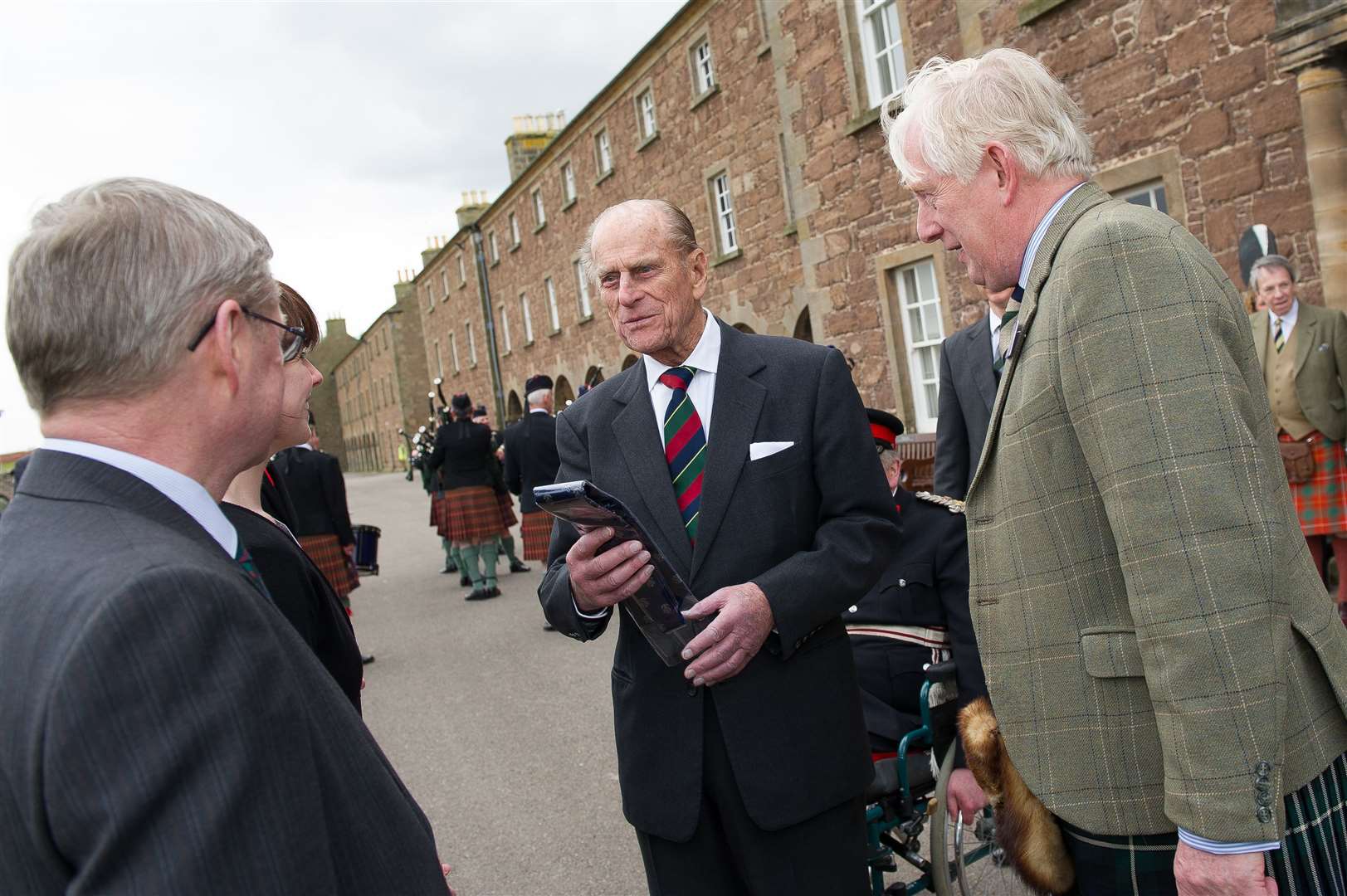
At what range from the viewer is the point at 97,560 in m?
1.05

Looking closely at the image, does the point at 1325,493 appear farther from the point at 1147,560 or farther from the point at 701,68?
the point at 701,68

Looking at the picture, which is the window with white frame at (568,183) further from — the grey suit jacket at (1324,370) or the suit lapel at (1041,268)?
the suit lapel at (1041,268)

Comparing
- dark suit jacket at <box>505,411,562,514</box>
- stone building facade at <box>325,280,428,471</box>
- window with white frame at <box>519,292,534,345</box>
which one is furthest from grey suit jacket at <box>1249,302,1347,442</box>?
stone building facade at <box>325,280,428,471</box>

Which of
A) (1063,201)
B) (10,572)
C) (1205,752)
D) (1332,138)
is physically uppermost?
(1332,138)

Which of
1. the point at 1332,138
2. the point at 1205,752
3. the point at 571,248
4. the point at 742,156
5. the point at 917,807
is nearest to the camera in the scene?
the point at 1205,752

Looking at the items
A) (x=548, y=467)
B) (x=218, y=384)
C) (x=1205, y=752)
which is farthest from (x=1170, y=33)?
(x=218, y=384)

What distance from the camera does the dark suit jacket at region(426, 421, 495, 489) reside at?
12.2 metres

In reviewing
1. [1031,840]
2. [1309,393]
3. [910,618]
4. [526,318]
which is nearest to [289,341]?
[1031,840]

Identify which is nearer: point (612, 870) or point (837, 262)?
point (612, 870)

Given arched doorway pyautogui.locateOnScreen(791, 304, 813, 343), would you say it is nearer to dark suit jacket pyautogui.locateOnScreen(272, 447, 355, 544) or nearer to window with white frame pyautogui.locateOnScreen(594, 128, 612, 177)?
window with white frame pyautogui.locateOnScreen(594, 128, 612, 177)

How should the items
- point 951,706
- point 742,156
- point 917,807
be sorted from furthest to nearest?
point 742,156 < point 917,807 < point 951,706

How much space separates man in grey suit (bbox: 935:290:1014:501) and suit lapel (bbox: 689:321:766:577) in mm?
1875

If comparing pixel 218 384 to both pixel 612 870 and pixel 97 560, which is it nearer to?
pixel 97 560

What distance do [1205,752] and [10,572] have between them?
1573 mm
